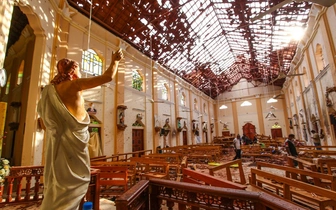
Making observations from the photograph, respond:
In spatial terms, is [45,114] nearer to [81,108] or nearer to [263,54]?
[81,108]

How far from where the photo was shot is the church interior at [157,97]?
105 inches

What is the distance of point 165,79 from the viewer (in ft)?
47.2

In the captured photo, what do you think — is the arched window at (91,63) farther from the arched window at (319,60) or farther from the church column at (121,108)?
the arched window at (319,60)

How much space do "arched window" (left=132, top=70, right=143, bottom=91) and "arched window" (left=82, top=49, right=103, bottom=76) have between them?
2426 mm

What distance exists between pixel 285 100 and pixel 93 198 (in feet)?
78.4

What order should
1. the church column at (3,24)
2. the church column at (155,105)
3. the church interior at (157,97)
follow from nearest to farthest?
the church interior at (157,97) → the church column at (3,24) → the church column at (155,105)

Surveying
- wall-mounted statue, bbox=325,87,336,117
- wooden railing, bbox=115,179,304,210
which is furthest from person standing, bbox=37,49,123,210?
wall-mounted statue, bbox=325,87,336,117

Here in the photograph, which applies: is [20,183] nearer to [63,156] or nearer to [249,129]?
[63,156]

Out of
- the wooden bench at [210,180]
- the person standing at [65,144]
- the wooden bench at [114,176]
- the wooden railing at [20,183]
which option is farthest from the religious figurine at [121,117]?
the person standing at [65,144]

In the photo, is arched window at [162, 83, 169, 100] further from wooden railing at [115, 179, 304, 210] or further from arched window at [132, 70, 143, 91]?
wooden railing at [115, 179, 304, 210]

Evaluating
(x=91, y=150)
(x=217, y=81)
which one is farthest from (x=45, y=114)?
(x=217, y=81)

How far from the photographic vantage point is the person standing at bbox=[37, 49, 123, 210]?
1475 mm

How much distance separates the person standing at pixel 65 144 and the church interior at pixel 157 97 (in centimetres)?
50

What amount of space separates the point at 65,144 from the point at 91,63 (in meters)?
7.90
